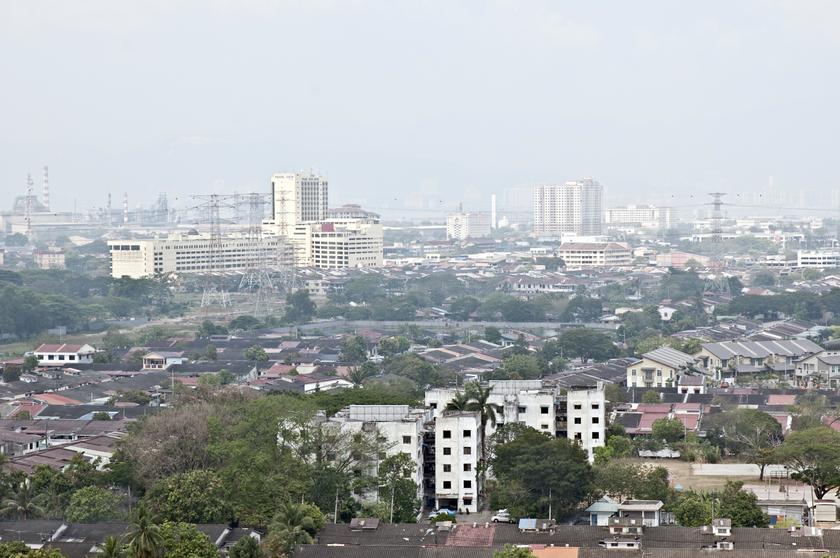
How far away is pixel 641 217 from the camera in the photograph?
122375mm

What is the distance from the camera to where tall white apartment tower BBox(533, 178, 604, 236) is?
108 meters

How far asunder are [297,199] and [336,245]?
7.96 meters

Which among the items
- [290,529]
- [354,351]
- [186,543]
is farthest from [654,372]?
[186,543]

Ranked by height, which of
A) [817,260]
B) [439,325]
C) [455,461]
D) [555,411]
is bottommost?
[439,325]

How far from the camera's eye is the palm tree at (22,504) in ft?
53.6

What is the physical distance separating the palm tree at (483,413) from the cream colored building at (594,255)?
53308mm

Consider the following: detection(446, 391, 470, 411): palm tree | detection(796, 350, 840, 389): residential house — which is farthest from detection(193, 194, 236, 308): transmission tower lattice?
detection(446, 391, 470, 411): palm tree

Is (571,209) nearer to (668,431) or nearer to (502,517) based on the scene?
(668,431)

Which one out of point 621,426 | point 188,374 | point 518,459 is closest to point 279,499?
point 518,459

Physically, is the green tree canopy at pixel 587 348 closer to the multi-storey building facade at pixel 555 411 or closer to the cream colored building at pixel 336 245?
the multi-storey building facade at pixel 555 411

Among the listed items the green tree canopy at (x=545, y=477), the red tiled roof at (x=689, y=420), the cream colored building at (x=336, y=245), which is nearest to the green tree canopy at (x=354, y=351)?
the red tiled roof at (x=689, y=420)

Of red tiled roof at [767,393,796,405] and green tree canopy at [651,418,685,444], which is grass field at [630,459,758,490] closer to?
green tree canopy at [651,418,685,444]

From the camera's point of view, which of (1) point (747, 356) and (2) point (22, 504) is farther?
(1) point (747, 356)

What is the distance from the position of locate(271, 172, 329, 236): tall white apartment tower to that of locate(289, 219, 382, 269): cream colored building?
2759mm
